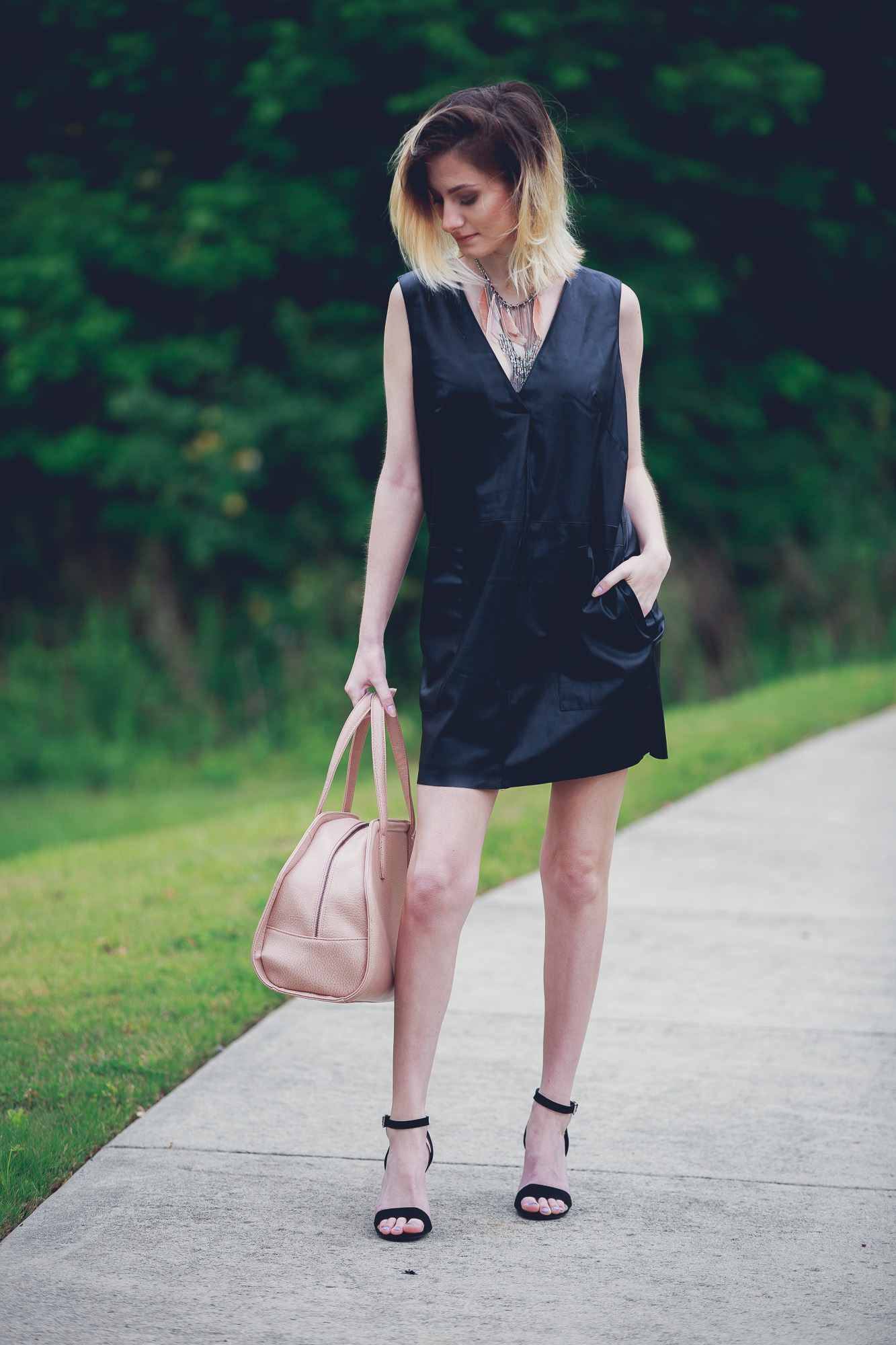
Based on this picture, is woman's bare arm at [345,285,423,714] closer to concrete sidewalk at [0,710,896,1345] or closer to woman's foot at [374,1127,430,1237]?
woman's foot at [374,1127,430,1237]

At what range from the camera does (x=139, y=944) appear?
14.7 ft

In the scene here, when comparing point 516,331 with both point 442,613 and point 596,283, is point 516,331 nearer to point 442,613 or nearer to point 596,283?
point 596,283

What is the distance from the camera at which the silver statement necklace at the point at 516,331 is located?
2.60 meters

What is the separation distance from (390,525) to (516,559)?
0.27 m

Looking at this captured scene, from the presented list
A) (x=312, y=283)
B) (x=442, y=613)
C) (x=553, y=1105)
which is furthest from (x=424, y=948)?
(x=312, y=283)

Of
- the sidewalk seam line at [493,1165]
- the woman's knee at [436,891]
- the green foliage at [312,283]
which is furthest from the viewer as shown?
the green foliage at [312,283]

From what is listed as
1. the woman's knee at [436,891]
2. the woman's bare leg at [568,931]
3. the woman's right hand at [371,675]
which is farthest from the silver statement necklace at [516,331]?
the woman's knee at [436,891]

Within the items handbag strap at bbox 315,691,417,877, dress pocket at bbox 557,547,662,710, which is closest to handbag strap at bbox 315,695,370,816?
handbag strap at bbox 315,691,417,877

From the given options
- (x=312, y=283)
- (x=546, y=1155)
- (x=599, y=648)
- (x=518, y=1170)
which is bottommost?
(x=518, y=1170)

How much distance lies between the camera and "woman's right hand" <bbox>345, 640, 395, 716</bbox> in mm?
2693

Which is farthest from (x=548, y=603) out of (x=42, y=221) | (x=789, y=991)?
(x=42, y=221)

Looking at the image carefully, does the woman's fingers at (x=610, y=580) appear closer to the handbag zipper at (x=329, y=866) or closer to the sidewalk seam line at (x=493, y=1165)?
the handbag zipper at (x=329, y=866)

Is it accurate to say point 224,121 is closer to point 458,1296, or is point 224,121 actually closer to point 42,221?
point 42,221

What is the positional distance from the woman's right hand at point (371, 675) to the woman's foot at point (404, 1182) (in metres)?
0.78
